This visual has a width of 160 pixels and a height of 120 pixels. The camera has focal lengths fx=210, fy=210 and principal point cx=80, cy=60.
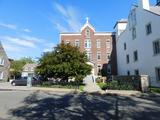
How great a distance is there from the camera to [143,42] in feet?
102

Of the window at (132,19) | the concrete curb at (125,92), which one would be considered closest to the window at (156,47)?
the window at (132,19)

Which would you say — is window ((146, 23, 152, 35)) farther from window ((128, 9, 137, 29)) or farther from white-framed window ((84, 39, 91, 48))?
white-framed window ((84, 39, 91, 48))

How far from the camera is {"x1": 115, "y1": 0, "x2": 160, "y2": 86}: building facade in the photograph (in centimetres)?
2725

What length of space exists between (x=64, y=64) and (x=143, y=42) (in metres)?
12.7

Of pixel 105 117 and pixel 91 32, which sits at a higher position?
pixel 91 32

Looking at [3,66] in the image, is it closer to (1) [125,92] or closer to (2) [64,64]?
(2) [64,64]

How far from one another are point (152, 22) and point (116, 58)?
23.7 meters

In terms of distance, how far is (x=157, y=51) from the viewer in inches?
1067

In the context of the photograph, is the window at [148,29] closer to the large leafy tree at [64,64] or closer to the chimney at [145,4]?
the chimney at [145,4]

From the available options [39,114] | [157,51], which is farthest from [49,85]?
[39,114]

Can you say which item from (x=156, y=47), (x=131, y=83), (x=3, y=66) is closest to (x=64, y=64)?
(x=131, y=83)

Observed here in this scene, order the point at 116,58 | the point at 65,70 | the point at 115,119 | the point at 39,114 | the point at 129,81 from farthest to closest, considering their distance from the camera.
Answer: the point at 116,58 < the point at 65,70 < the point at 129,81 < the point at 39,114 < the point at 115,119

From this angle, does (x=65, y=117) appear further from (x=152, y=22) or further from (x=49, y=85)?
(x=152, y=22)

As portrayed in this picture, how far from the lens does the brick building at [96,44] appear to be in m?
51.8
